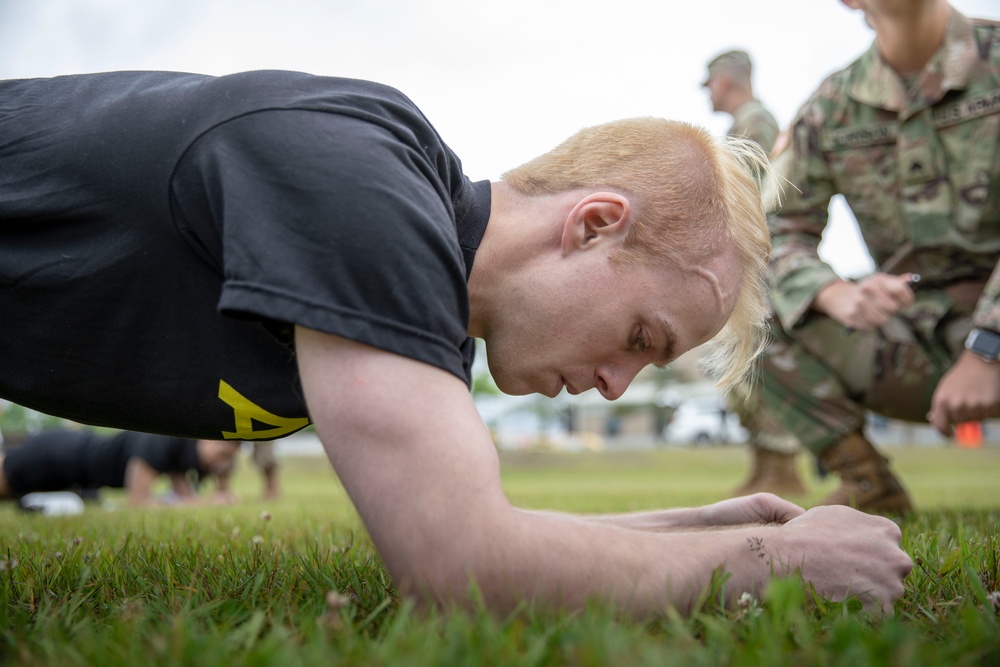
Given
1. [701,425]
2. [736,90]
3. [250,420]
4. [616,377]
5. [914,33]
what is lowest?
[701,425]

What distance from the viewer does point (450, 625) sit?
4.39 feet

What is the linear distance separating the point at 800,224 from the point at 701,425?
131 feet

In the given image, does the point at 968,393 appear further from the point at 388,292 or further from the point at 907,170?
the point at 388,292

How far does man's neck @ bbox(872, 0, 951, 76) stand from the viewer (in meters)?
4.52

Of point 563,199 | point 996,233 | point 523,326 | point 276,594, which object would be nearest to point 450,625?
point 276,594

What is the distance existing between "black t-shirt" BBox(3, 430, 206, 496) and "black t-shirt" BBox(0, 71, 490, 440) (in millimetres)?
7974

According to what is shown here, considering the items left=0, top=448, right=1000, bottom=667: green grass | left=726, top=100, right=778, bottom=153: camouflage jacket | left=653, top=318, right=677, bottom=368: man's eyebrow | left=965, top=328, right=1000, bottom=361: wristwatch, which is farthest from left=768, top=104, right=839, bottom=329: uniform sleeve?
left=653, top=318, right=677, bottom=368: man's eyebrow

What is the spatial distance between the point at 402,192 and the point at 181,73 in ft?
2.93

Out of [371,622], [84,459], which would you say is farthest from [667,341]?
[84,459]

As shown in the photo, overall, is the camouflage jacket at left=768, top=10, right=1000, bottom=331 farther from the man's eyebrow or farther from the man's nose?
the man's nose

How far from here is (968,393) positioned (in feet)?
13.3

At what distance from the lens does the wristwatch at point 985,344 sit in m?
4.02

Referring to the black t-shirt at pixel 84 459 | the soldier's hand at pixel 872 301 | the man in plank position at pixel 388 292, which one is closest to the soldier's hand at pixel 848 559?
the man in plank position at pixel 388 292

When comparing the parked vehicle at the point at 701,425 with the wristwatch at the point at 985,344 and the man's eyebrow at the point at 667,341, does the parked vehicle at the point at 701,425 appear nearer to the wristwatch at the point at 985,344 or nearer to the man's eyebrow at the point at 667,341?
the wristwatch at the point at 985,344
